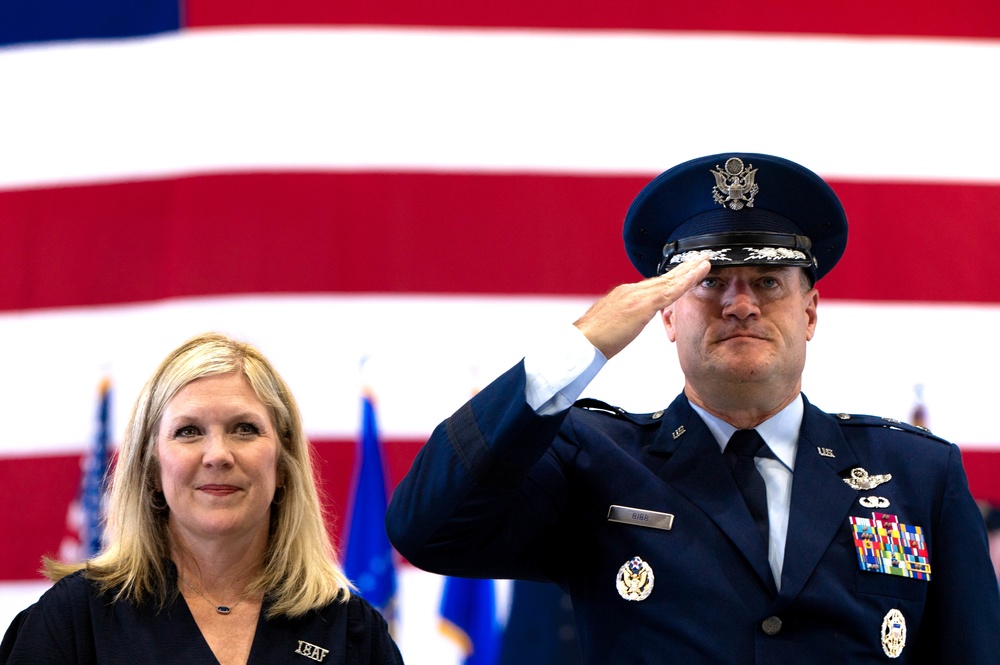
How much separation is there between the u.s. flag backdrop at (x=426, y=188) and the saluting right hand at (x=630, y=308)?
5.07 ft

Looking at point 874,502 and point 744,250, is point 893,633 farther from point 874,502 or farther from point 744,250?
point 744,250

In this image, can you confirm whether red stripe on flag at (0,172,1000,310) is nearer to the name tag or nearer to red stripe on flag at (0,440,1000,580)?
red stripe on flag at (0,440,1000,580)

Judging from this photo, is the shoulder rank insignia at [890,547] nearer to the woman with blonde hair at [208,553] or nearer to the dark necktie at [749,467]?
the dark necktie at [749,467]

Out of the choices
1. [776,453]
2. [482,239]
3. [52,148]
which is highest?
[52,148]

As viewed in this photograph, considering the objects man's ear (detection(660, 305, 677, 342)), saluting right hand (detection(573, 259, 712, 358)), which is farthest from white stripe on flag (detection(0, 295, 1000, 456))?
saluting right hand (detection(573, 259, 712, 358))

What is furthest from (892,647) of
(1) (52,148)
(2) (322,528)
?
(1) (52,148)

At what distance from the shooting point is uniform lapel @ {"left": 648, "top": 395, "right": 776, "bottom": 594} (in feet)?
5.18

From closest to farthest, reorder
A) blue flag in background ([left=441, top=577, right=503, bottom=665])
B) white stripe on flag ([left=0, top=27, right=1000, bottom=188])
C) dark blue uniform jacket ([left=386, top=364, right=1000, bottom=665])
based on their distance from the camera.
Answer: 1. dark blue uniform jacket ([left=386, top=364, right=1000, bottom=665])
2. blue flag in background ([left=441, top=577, right=503, bottom=665])
3. white stripe on flag ([left=0, top=27, right=1000, bottom=188])

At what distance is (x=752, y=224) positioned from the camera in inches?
67.3

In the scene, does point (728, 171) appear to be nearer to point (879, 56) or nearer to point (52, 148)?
point (879, 56)

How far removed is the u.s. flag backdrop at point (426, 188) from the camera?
3152 mm

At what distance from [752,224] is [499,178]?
1631 millimetres

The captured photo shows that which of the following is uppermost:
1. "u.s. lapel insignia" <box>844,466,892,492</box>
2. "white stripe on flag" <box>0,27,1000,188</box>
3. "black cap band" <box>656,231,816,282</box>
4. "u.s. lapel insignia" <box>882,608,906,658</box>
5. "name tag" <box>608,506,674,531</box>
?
"white stripe on flag" <box>0,27,1000,188</box>

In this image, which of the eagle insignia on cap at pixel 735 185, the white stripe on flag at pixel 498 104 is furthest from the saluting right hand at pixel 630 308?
the white stripe on flag at pixel 498 104
